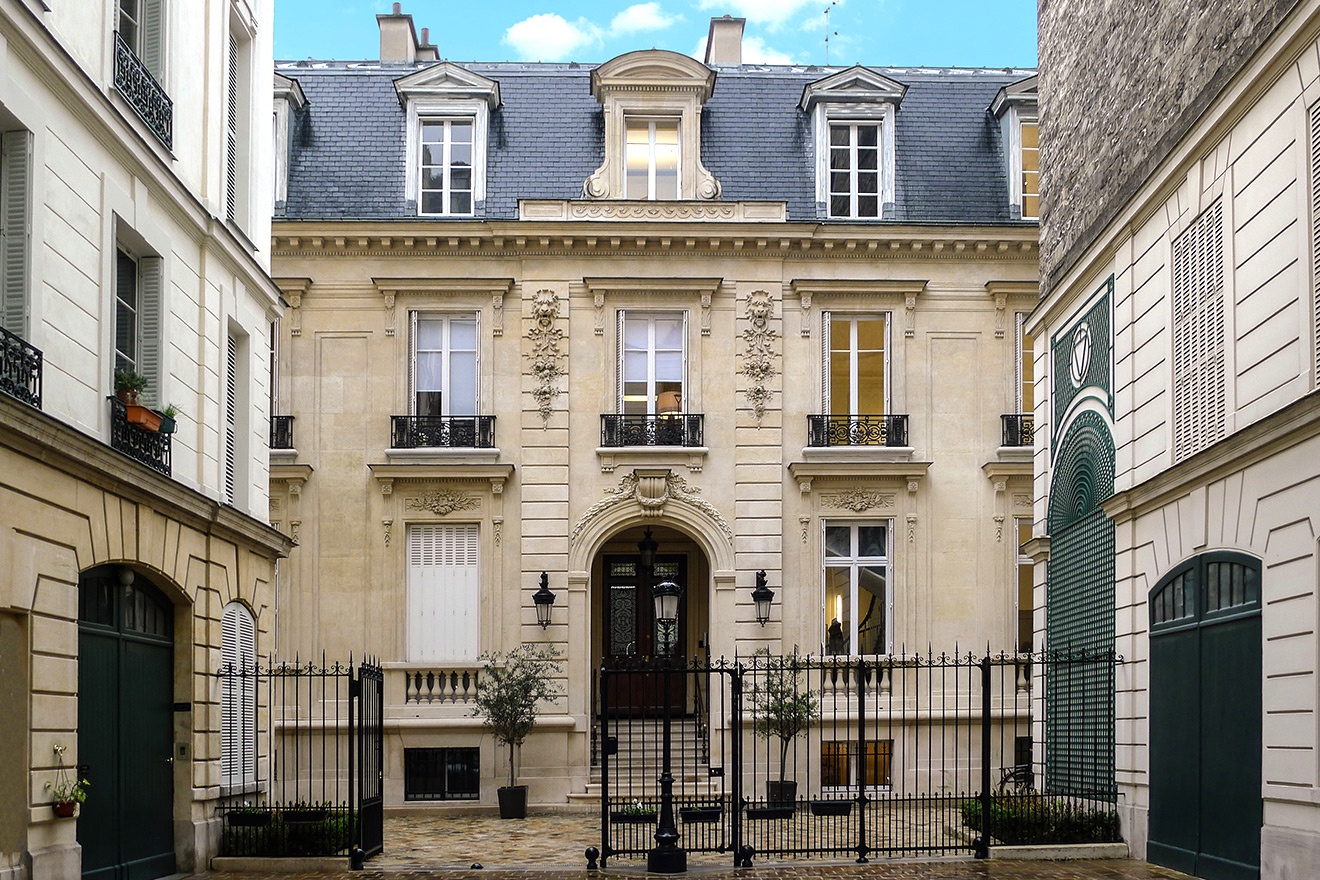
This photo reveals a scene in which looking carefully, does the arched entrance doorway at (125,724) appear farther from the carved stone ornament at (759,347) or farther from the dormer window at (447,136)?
the dormer window at (447,136)

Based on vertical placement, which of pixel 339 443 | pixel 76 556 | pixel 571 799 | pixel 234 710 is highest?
pixel 339 443

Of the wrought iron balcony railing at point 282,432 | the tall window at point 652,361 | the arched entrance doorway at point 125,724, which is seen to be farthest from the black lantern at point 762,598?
the arched entrance doorway at point 125,724

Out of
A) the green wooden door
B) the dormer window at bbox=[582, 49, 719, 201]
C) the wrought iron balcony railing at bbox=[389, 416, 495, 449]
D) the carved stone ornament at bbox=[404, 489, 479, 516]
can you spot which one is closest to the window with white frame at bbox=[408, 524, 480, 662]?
the carved stone ornament at bbox=[404, 489, 479, 516]

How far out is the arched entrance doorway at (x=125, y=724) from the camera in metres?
15.3

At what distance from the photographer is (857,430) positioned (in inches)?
1136

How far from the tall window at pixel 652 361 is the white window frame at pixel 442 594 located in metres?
3.83

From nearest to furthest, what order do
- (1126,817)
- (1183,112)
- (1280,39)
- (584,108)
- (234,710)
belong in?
(1280,39)
(1183,112)
(1126,817)
(234,710)
(584,108)

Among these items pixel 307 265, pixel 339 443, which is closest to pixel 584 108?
pixel 307 265

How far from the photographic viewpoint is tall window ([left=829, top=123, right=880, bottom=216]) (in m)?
30.0

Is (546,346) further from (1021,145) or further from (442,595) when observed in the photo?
(1021,145)

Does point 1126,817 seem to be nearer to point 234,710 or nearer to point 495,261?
point 234,710

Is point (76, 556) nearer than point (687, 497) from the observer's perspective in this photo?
Yes

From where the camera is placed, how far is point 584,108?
30641 mm

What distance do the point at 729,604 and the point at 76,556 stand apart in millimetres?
15367
